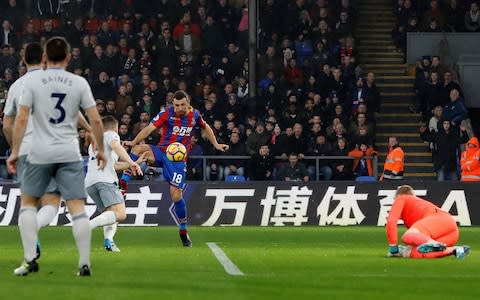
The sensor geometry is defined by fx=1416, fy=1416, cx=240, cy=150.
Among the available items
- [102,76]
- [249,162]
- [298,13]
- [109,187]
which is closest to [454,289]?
[109,187]

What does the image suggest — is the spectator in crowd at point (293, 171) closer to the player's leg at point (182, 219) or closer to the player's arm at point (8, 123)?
the player's leg at point (182, 219)

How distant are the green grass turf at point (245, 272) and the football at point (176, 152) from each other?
1230 mm

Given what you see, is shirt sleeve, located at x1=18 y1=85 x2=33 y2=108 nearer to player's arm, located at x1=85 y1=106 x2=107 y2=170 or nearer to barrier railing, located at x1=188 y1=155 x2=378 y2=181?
player's arm, located at x1=85 y1=106 x2=107 y2=170

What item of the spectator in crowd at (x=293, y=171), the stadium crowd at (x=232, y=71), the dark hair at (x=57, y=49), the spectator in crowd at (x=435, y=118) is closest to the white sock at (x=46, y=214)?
the dark hair at (x=57, y=49)

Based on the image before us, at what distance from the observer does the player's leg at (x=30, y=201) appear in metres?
12.6

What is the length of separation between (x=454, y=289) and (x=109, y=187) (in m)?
6.62

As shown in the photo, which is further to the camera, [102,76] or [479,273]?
[102,76]

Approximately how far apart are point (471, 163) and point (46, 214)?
1714cm

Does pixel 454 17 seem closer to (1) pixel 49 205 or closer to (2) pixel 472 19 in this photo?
(2) pixel 472 19

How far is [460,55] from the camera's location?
36156 millimetres

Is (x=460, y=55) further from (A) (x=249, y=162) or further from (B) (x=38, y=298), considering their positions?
(B) (x=38, y=298)

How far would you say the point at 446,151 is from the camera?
31.3 metres

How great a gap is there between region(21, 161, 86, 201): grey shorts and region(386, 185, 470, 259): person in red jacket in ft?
15.0

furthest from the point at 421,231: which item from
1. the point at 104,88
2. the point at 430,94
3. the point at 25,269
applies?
the point at 430,94
